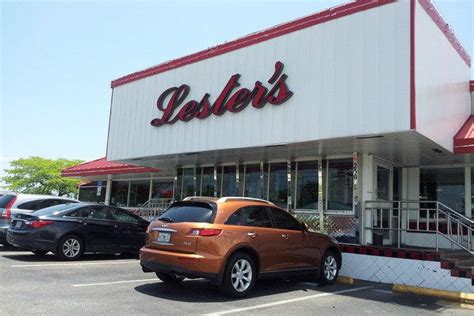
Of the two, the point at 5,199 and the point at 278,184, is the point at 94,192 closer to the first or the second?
the point at 5,199

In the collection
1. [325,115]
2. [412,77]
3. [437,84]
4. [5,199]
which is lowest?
[5,199]

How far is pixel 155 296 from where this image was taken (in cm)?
745

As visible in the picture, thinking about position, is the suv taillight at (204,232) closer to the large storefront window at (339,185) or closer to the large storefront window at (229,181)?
the large storefront window at (339,185)

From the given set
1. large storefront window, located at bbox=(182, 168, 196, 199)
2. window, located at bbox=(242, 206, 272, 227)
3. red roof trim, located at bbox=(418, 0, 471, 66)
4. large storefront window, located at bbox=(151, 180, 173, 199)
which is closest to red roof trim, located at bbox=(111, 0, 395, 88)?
red roof trim, located at bbox=(418, 0, 471, 66)

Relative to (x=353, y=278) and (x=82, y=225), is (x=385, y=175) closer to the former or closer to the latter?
(x=353, y=278)

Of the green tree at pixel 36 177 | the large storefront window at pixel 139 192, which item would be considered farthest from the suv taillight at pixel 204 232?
the green tree at pixel 36 177

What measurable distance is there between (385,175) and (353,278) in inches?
147

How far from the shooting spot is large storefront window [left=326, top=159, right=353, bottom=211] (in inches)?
486

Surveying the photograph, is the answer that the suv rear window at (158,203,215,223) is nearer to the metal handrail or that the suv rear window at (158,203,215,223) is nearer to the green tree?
the metal handrail

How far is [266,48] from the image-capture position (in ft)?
38.8

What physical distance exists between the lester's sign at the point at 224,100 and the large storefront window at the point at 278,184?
294cm

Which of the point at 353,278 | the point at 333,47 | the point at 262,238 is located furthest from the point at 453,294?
the point at 333,47

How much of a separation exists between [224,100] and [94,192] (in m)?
16.1

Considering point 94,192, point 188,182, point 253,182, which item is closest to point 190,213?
point 253,182
